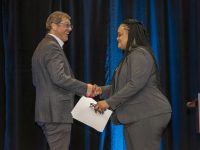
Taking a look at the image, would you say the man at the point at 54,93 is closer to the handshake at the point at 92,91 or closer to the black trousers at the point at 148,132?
the handshake at the point at 92,91

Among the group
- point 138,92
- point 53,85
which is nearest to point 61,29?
point 53,85

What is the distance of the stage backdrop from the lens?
4.11m

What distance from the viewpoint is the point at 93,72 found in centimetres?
422

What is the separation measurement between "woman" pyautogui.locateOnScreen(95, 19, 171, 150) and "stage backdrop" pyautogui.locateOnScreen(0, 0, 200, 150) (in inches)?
62.5

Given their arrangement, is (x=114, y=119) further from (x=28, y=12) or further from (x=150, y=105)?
(x=28, y=12)

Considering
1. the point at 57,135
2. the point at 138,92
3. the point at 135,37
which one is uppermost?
the point at 135,37

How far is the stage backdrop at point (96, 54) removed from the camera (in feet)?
13.5

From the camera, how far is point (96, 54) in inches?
166

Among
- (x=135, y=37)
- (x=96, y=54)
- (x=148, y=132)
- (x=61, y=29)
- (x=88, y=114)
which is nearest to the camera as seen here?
(x=148, y=132)

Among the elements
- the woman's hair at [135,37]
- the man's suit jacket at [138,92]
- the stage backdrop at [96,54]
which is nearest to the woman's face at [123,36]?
the woman's hair at [135,37]

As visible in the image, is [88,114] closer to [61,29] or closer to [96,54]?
[61,29]

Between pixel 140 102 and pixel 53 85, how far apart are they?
681 millimetres

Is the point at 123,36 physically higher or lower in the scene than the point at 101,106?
higher

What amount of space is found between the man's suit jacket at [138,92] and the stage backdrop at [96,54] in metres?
1.60
